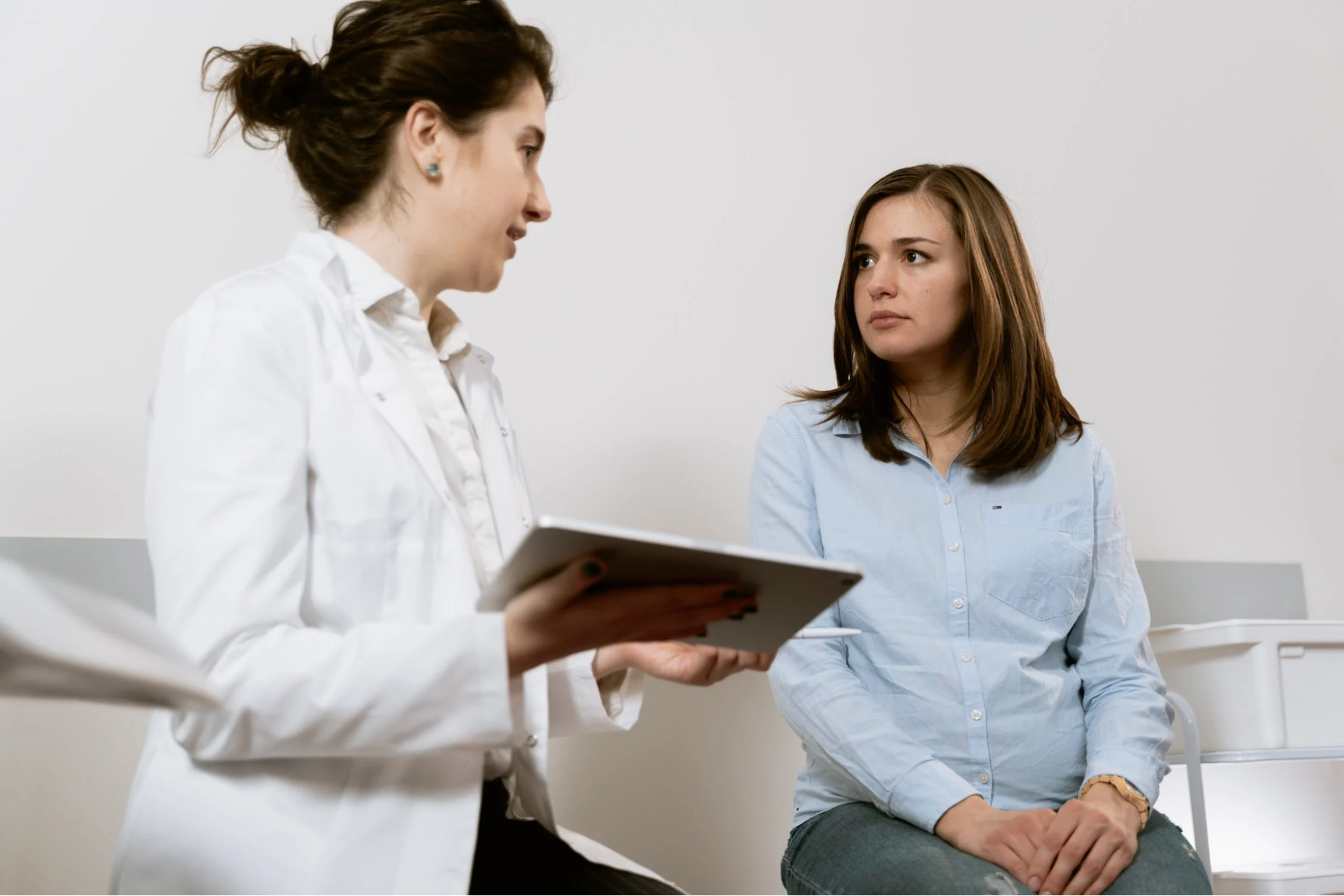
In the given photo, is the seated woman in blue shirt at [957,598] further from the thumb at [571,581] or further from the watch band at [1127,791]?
the thumb at [571,581]

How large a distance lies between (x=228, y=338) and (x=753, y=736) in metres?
1.17

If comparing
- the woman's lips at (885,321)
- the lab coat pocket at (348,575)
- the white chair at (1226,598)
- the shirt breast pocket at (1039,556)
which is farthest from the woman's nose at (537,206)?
the white chair at (1226,598)

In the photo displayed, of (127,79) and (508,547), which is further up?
(127,79)

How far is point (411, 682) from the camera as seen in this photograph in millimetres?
785

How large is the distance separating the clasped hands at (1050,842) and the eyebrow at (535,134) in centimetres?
80

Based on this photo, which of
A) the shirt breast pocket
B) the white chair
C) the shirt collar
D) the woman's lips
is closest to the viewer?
the shirt collar

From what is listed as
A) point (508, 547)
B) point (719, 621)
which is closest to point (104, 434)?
point (508, 547)

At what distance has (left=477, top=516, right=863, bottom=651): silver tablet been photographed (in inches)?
27.4

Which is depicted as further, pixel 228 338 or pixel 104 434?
pixel 104 434

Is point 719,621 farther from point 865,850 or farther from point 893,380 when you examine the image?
point 893,380

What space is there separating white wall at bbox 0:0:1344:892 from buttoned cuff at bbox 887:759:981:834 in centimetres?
59

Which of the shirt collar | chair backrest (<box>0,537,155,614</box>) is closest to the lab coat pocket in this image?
the shirt collar

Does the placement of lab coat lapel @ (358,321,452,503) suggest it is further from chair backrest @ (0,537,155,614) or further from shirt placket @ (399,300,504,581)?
chair backrest @ (0,537,155,614)

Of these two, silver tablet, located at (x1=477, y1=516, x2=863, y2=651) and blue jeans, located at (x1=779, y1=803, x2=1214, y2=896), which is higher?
silver tablet, located at (x1=477, y1=516, x2=863, y2=651)
